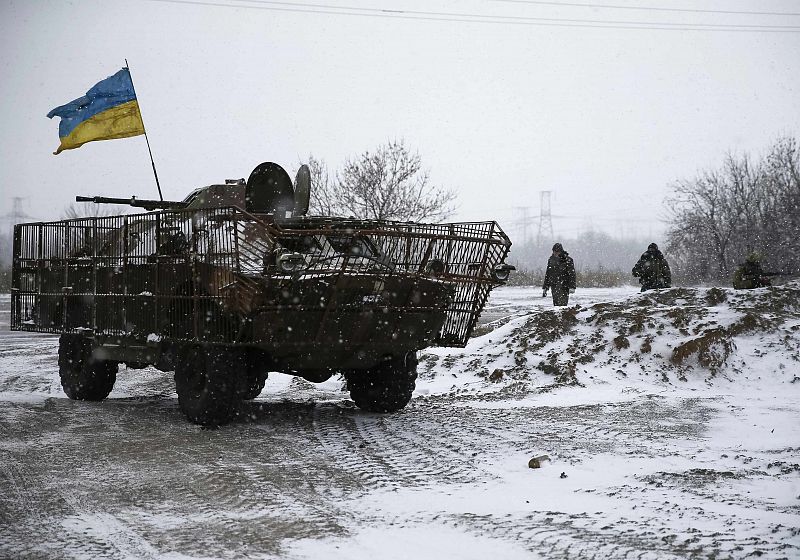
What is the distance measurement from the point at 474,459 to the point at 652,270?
12.2m

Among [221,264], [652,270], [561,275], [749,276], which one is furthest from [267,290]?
[652,270]

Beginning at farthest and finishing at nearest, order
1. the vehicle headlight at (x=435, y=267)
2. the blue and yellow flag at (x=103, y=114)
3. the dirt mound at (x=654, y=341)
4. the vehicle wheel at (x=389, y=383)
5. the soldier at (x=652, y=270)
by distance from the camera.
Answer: the soldier at (x=652, y=270) < the blue and yellow flag at (x=103, y=114) < the dirt mound at (x=654, y=341) < the vehicle wheel at (x=389, y=383) < the vehicle headlight at (x=435, y=267)

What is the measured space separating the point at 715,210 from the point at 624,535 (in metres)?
34.9

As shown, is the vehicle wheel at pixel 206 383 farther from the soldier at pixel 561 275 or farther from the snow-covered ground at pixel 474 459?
the soldier at pixel 561 275

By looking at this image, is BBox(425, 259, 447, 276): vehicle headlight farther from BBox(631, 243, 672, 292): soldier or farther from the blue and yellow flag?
BBox(631, 243, 672, 292): soldier

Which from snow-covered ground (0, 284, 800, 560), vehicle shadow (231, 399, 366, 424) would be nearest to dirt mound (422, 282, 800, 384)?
snow-covered ground (0, 284, 800, 560)

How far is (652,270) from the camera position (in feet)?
58.7

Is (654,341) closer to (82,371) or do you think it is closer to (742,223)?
(82,371)

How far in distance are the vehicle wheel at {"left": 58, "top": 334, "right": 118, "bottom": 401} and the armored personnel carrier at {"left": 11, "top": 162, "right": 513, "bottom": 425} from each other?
296mm

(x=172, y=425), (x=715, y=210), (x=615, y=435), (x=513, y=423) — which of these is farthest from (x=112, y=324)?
(x=715, y=210)

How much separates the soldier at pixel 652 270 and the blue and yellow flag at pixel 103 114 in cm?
1023

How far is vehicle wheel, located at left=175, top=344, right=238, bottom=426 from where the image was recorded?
7844 millimetres

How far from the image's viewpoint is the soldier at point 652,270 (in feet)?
58.7

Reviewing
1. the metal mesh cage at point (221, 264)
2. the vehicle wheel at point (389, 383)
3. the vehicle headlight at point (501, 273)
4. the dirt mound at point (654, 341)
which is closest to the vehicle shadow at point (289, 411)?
the vehicle wheel at point (389, 383)
